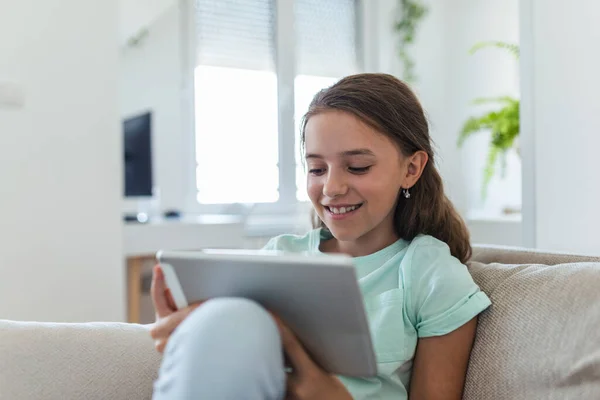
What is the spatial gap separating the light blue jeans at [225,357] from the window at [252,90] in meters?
3.21

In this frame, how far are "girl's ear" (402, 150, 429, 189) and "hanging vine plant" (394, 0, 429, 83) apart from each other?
315cm

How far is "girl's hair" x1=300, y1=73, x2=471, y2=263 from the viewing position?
1.10 meters

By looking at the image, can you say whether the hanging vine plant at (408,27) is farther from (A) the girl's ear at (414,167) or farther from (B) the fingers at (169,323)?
(B) the fingers at (169,323)

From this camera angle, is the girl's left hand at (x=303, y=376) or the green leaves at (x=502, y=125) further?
the green leaves at (x=502, y=125)

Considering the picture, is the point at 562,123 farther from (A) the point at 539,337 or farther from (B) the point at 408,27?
(B) the point at 408,27

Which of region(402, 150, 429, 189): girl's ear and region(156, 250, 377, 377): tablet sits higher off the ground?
region(402, 150, 429, 189): girl's ear

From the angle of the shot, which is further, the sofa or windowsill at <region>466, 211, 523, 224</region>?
windowsill at <region>466, 211, 523, 224</region>

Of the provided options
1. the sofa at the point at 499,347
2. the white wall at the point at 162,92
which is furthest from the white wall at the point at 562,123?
the white wall at the point at 162,92

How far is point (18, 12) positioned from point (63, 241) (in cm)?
80

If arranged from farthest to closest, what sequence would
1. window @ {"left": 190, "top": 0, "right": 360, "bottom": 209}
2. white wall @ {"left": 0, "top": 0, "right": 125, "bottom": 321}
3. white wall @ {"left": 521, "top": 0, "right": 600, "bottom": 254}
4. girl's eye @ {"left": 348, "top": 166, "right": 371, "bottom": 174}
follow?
1. window @ {"left": 190, "top": 0, "right": 360, "bottom": 209}
2. white wall @ {"left": 0, "top": 0, "right": 125, "bottom": 321}
3. white wall @ {"left": 521, "top": 0, "right": 600, "bottom": 254}
4. girl's eye @ {"left": 348, "top": 166, "right": 371, "bottom": 174}

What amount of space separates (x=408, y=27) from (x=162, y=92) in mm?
1580

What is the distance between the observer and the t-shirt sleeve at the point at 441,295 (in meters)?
0.99

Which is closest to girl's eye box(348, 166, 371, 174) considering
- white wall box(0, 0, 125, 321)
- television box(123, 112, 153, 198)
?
white wall box(0, 0, 125, 321)

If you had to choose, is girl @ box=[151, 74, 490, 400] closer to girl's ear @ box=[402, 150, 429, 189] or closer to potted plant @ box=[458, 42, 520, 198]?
girl's ear @ box=[402, 150, 429, 189]
